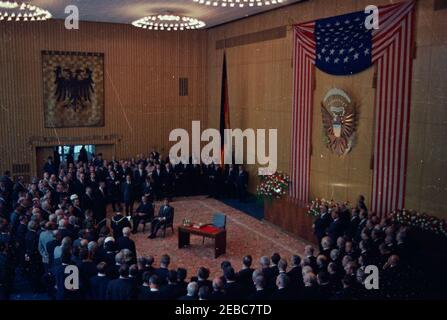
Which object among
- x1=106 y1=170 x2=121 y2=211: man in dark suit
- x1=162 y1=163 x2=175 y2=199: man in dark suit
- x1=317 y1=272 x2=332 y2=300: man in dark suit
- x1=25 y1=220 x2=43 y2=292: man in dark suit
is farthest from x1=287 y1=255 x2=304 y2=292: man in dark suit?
x1=162 y1=163 x2=175 y2=199: man in dark suit

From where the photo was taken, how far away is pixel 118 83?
66.8ft

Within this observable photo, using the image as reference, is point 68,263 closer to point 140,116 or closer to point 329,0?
point 329,0

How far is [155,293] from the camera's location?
702 cm

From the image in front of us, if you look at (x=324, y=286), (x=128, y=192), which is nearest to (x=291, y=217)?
(x=128, y=192)

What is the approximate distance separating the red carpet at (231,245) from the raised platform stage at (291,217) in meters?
0.22

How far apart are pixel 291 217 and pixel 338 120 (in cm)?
311

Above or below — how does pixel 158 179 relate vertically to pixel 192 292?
above

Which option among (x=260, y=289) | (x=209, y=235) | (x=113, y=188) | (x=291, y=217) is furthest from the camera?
(x=113, y=188)

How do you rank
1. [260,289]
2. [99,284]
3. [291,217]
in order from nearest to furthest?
[260,289] → [99,284] → [291,217]

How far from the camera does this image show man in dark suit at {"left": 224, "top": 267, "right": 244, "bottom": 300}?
7320 millimetres

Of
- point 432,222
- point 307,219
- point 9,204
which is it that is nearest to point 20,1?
point 9,204

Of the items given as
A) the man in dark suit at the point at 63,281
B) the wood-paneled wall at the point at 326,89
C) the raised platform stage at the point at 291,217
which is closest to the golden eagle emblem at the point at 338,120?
the wood-paneled wall at the point at 326,89

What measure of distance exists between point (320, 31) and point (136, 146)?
34.1ft

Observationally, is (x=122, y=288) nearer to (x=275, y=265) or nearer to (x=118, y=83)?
(x=275, y=265)
